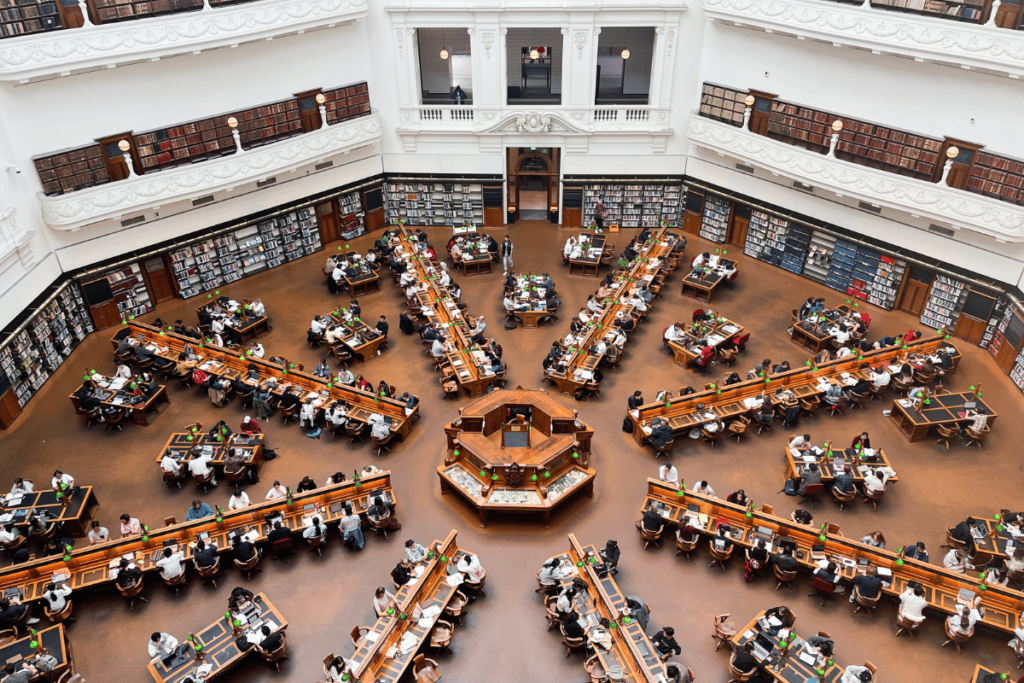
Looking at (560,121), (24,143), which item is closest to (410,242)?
(560,121)

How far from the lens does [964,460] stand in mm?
18516

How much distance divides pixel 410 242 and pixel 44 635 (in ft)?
54.3

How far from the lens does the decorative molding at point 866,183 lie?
1984 centimetres

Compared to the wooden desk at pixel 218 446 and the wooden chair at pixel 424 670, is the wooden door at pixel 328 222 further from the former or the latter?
the wooden chair at pixel 424 670

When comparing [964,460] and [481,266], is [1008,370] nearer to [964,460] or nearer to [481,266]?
[964,460]

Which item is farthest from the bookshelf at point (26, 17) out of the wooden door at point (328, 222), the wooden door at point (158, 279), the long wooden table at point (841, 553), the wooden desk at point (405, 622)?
the long wooden table at point (841, 553)

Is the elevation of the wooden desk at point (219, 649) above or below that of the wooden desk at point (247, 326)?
below

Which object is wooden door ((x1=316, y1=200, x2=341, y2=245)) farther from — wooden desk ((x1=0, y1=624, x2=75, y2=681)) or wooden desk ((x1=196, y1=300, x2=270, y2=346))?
wooden desk ((x1=0, y1=624, x2=75, y2=681))

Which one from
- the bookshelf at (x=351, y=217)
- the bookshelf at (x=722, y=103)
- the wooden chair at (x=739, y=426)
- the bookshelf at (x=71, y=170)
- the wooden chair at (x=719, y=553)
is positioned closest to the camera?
the wooden chair at (x=719, y=553)

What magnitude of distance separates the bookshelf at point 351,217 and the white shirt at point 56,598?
16.5 m

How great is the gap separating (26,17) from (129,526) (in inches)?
525

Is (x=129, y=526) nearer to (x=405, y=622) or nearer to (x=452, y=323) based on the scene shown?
(x=405, y=622)

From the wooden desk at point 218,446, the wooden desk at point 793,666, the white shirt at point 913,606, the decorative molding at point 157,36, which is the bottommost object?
the wooden desk at point 793,666

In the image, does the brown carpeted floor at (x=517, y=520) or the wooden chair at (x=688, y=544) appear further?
the wooden chair at (x=688, y=544)
